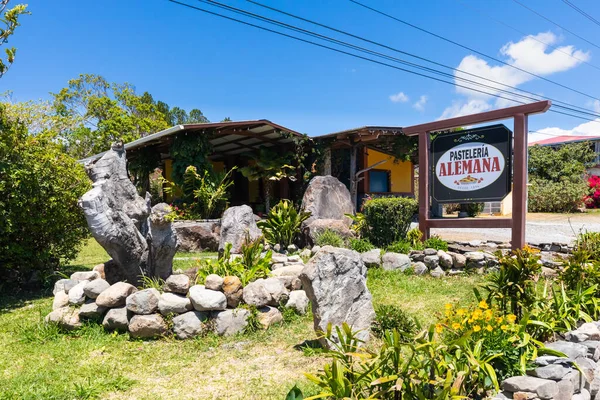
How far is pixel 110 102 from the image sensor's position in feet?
100

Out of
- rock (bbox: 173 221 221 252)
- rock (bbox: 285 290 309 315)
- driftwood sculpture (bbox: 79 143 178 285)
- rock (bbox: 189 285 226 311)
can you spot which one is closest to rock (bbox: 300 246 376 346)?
rock (bbox: 285 290 309 315)

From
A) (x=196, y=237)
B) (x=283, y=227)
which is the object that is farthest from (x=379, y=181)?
(x=196, y=237)

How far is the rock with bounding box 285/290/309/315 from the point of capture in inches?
200

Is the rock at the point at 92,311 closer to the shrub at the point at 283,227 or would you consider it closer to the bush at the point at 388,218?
the shrub at the point at 283,227

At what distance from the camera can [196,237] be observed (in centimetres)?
1067

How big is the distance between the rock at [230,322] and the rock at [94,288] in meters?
1.49

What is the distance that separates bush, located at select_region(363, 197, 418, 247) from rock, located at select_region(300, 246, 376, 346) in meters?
4.21

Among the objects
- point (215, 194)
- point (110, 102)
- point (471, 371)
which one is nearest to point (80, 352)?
point (471, 371)

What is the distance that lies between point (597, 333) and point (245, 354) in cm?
331

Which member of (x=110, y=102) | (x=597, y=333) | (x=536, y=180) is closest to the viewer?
(x=597, y=333)

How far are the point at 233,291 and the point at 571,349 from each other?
3.32 metres

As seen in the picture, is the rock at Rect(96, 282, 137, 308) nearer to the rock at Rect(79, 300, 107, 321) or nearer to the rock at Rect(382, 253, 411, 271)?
the rock at Rect(79, 300, 107, 321)

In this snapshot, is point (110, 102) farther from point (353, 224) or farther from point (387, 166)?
point (353, 224)

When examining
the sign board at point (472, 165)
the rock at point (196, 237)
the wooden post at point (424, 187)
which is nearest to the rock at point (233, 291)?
the wooden post at point (424, 187)
